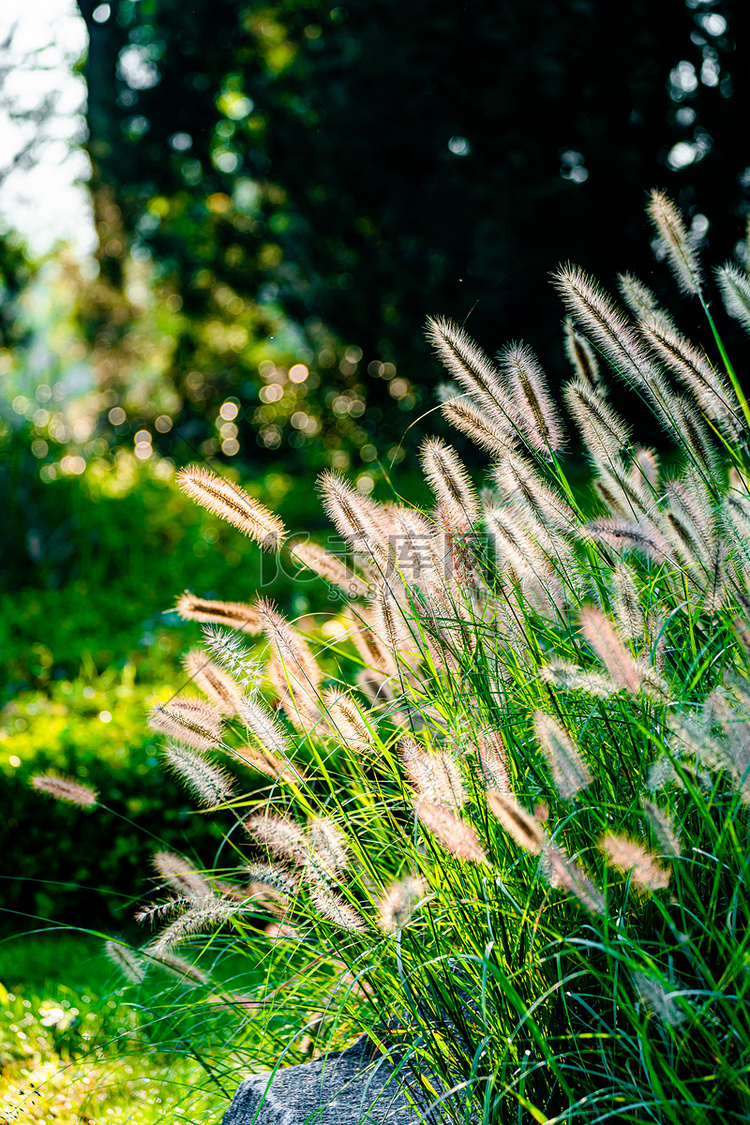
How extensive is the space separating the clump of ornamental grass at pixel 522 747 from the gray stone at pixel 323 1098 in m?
0.07

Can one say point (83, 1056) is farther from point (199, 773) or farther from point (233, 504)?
point (233, 504)

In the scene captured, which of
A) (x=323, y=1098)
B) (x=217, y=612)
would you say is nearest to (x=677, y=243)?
(x=217, y=612)

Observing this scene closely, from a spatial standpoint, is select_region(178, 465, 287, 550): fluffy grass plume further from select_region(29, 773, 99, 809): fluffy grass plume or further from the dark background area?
the dark background area

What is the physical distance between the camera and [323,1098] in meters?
1.62

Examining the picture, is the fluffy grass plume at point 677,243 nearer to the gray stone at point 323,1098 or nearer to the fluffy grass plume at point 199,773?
the fluffy grass plume at point 199,773

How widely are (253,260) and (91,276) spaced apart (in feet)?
19.1

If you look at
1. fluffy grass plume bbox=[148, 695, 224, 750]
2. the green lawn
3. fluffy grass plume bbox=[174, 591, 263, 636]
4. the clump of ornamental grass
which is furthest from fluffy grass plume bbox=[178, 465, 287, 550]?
the green lawn

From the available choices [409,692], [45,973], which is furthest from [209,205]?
[409,692]

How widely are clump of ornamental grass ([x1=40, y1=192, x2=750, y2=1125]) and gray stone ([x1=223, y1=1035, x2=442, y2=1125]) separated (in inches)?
2.9

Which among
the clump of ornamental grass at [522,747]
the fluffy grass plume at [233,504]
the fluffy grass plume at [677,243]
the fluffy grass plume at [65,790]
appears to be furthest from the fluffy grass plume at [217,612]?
the fluffy grass plume at [677,243]

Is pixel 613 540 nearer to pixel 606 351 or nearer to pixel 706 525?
pixel 706 525

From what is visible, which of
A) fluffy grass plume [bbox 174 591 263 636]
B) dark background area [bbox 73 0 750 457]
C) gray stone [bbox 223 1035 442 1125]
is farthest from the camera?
dark background area [bbox 73 0 750 457]

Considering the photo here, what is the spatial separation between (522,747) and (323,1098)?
716 mm

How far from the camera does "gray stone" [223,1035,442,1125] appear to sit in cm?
156
